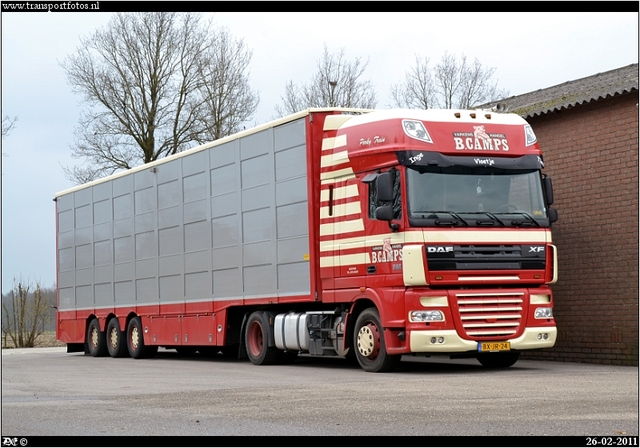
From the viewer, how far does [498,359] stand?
1784cm

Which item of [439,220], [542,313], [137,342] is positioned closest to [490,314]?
[542,313]

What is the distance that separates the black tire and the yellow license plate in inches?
45.1

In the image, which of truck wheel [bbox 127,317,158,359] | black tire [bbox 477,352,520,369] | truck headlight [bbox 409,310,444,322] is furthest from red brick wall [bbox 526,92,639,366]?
truck wheel [bbox 127,317,158,359]

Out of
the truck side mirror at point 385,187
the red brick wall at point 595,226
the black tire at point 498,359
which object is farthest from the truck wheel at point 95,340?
the truck side mirror at point 385,187

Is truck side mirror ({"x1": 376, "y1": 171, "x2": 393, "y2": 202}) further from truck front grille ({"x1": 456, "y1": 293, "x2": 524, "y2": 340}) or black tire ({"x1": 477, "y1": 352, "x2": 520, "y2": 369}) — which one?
black tire ({"x1": 477, "y1": 352, "x2": 520, "y2": 369})

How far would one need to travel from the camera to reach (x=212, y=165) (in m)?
20.9

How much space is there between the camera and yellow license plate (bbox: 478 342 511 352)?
1605 centimetres

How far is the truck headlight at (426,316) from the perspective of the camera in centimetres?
1585

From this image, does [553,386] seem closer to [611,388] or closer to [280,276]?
[611,388]

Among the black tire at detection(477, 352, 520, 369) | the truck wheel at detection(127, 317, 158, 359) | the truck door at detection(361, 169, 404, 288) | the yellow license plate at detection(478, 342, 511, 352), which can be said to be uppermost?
the truck door at detection(361, 169, 404, 288)

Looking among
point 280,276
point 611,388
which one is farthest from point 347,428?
point 280,276

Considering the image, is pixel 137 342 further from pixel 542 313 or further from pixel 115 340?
pixel 542 313

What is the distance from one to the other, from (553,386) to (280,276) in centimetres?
654

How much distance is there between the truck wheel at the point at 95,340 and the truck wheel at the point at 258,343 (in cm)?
711
